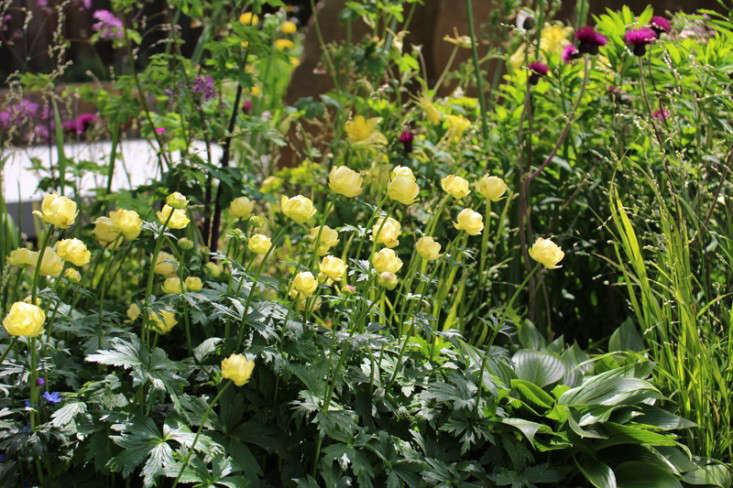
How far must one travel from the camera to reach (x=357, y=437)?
54.8 inches

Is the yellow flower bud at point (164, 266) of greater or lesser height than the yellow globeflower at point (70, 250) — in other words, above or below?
below

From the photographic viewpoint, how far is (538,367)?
Answer: 1751 millimetres

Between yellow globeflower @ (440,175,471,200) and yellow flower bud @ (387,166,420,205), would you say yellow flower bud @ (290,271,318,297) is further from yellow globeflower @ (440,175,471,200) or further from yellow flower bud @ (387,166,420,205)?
yellow globeflower @ (440,175,471,200)

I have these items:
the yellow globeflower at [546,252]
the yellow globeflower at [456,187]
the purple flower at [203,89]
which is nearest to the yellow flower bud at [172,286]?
the yellow globeflower at [456,187]

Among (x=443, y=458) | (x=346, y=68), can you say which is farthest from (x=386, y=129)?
(x=443, y=458)

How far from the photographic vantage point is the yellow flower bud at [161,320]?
1476 millimetres

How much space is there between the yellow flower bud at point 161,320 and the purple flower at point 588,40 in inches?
48.8

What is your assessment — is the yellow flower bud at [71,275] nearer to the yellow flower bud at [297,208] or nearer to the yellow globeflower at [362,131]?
the yellow flower bud at [297,208]

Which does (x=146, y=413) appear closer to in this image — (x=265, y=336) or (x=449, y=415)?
(x=265, y=336)

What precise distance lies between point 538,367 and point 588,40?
0.86 meters

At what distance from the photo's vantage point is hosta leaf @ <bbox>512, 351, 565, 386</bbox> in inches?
68.2

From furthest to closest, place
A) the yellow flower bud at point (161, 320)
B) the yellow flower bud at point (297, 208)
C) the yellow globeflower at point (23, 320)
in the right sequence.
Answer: the yellow flower bud at point (161, 320) < the yellow flower bud at point (297, 208) < the yellow globeflower at point (23, 320)

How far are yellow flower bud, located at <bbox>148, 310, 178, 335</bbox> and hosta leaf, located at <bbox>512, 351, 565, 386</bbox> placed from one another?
746 mm

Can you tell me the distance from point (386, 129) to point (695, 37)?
103 centimetres
